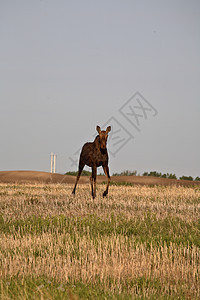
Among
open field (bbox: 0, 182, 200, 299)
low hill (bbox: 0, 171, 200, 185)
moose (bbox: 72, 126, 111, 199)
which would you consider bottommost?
open field (bbox: 0, 182, 200, 299)

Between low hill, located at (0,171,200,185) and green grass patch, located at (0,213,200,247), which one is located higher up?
low hill, located at (0,171,200,185)

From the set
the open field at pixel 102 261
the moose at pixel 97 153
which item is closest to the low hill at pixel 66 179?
the moose at pixel 97 153

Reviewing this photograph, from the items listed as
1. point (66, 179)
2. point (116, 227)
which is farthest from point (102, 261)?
point (66, 179)

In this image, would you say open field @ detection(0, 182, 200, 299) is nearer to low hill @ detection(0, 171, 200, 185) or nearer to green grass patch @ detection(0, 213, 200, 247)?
green grass patch @ detection(0, 213, 200, 247)

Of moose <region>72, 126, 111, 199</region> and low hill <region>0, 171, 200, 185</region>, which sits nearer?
moose <region>72, 126, 111, 199</region>

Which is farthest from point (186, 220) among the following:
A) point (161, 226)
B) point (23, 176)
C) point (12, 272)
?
point (23, 176)

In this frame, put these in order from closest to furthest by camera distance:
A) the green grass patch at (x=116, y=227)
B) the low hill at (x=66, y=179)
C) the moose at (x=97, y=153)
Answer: the green grass patch at (x=116, y=227) → the moose at (x=97, y=153) → the low hill at (x=66, y=179)

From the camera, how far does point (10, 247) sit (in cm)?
662

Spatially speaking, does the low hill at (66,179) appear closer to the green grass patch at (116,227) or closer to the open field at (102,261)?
the green grass patch at (116,227)

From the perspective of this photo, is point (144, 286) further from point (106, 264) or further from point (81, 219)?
point (81, 219)

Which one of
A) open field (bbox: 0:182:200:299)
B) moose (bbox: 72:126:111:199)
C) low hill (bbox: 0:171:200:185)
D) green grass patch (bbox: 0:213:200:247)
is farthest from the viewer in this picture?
low hill (bbox: 0:171:200:185)

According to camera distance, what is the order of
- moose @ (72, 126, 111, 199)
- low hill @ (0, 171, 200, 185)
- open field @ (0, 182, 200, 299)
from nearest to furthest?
1. open field @ (0, 182, 200, 299)
2. moose @ (72, 126, 111, 199)
3. low hill @ (0, 171, 200, 185)

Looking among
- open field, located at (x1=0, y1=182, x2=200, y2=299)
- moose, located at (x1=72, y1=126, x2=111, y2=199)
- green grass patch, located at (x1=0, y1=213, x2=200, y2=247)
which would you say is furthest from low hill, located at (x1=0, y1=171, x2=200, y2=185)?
open field, located at (x1=0, y1=182, x2=200, y2=299)

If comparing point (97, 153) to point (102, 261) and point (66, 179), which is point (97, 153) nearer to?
point (102, 261)
